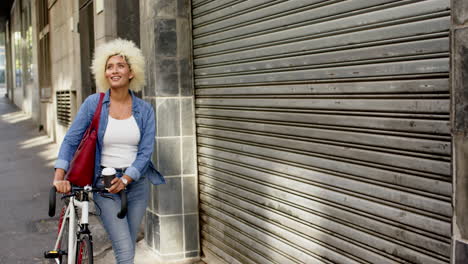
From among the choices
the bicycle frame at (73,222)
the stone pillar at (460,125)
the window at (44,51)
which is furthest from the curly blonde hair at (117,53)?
the window at (44,51)

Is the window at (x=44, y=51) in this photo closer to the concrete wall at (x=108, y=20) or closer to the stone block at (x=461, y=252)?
the concrete wall at (x=108, y=20)

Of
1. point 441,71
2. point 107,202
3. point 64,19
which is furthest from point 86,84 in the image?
point 441,71

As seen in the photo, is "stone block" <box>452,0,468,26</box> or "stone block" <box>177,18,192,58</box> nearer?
"stone block" <box>452,0,468,26</box>

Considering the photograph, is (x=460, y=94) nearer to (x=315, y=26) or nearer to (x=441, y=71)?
(x=441, y=71)

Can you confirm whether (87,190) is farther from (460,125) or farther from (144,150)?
(460,125)

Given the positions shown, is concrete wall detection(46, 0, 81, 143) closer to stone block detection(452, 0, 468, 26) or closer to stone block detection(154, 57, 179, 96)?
stone block detection(154, 57, 179, 96)

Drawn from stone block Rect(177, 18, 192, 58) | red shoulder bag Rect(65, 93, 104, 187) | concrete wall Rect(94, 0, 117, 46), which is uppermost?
concrete wall Rect(94, 0, 117, 46)

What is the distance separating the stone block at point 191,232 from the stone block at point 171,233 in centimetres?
6

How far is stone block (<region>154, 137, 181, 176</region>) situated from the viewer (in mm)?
5773

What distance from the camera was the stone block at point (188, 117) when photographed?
5.80 metres

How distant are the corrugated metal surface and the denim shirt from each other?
0.97 meters

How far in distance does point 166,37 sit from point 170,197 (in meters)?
1.57

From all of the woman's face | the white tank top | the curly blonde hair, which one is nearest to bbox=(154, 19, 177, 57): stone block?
the curly blonde hair

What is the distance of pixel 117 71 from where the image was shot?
3.96 meters
